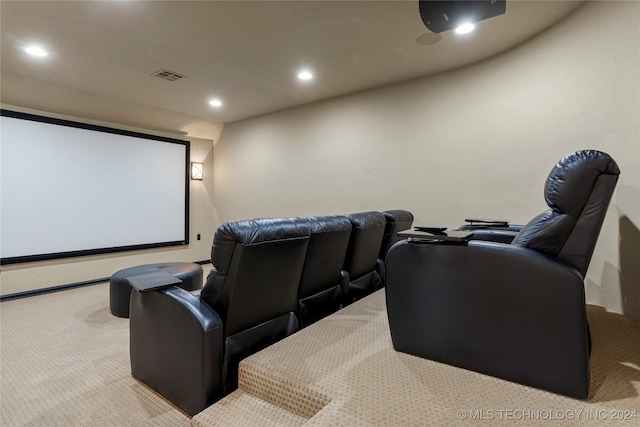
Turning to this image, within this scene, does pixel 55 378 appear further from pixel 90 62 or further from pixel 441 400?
pixel 90 62

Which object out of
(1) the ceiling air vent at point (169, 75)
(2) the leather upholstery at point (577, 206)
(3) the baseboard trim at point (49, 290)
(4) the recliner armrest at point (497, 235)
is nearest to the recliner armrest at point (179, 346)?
(2) the leather upholstery at point (577, 206)

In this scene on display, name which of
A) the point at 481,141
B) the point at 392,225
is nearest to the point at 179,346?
the point at 392,225

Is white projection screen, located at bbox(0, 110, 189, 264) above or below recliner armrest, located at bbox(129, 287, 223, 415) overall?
above

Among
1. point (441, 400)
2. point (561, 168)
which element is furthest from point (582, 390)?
point (561, 168)

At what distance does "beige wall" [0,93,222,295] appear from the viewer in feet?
12.5

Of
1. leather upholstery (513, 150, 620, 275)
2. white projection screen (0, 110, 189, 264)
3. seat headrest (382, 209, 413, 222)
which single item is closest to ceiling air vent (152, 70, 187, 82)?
white projection screen (0, 110, 189, 264)

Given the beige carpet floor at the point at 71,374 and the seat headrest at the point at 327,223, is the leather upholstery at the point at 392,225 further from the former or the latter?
the beige carpet floor at the point at 71,374

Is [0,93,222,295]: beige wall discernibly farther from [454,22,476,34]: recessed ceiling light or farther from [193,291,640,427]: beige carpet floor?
[454,22,476,34]: recessed ceiling light

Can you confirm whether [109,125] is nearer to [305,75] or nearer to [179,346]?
[305,75]

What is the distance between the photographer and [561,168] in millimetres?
1264

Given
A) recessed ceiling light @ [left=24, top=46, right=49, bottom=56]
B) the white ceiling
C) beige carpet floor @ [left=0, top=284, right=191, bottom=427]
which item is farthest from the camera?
recessed ceiling light @ [left=24, top=46, right=49, bottom=56]

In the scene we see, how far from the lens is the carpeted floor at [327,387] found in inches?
45.1

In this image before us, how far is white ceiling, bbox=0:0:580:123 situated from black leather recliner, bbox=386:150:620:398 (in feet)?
6.20

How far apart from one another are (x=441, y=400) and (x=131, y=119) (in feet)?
17.6
